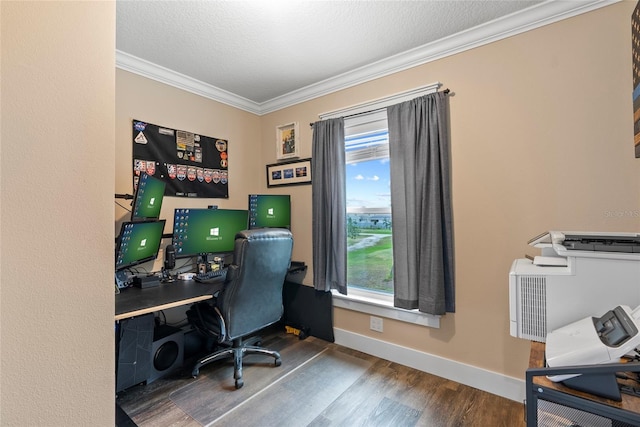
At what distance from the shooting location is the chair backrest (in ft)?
6.21

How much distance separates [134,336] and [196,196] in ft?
4.23

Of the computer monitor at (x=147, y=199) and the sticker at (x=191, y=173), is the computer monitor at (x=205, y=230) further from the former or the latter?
the sticker at (x=191, y=173)

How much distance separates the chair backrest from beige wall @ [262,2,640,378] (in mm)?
1131

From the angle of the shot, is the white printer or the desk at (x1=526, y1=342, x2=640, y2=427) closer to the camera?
the desk at (x1=526, y1=342, x2=640, y2=427)

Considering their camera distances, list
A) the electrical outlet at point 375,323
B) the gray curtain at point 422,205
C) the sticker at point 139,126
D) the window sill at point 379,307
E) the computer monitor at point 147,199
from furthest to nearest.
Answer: the electrical outlet at point 375,323 → the sticker at point 139,126 → the window sill at point 379,307 → the gray curtain at point 422,205 → the computer monitor at point 147,199

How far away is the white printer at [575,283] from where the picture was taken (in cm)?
108

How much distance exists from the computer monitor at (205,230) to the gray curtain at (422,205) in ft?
4.70

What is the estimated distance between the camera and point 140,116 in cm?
237

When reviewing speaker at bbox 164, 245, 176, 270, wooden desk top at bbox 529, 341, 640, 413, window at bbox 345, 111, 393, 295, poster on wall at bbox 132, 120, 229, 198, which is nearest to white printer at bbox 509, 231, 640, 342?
wooden desk top at bbox 529, 341, 640, 413

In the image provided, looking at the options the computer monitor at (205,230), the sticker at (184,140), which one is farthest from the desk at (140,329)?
the sticker at (184,140)

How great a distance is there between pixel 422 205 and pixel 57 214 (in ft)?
6.64

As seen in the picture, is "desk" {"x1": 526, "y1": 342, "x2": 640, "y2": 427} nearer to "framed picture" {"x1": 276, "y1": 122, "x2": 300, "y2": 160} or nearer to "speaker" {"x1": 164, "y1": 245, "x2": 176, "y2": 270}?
"speaker" {"x1": 164, "y1": 245, "x2": 176, "y2": 270}

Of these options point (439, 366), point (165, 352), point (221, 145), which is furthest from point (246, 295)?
point (221, 145)

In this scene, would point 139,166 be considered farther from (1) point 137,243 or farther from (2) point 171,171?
(1) point 137,243
